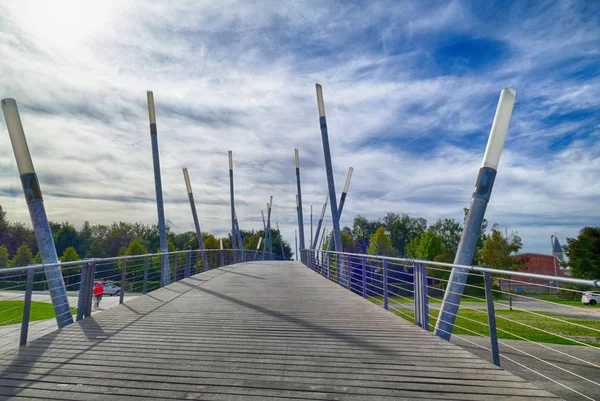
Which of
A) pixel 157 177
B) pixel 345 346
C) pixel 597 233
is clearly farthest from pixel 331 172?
pixel 597 233

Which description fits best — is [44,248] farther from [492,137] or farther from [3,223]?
[3,223]

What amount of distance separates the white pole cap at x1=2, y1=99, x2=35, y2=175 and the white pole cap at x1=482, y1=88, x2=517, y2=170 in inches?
336

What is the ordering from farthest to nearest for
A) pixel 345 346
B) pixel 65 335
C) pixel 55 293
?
1. pixel 55 293
2. pixel 65 335
3. pixel 345 346

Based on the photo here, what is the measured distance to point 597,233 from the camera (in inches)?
1489

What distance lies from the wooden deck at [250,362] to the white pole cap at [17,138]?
365 cm

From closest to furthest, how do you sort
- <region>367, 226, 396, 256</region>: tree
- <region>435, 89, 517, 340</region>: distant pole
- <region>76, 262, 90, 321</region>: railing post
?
<region>76, 262, 90, 321</region>: railing post
<region>435, 89, 517, 340</region>: distant pole
<region>367, 226, 396, 256</region>: tree

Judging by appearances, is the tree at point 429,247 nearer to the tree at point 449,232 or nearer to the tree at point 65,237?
the tree at point 449,232

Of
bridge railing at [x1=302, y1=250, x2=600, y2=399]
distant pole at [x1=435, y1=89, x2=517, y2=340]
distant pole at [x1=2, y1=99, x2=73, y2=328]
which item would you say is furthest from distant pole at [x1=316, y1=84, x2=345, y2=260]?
distant pole at [x1=2, y1=99, x2=73, y2=328]

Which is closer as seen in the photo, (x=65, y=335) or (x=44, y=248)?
(x=65, y=335)

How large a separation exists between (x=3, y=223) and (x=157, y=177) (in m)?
76.5

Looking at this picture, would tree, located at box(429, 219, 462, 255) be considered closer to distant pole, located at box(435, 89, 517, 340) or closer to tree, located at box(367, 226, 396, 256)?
tree, located at box(367, 226, 396, 256)

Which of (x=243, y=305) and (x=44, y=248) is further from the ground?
(x=44, y=248)

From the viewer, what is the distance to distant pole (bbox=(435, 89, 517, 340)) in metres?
6.48

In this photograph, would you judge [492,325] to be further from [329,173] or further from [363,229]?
[363,229]
